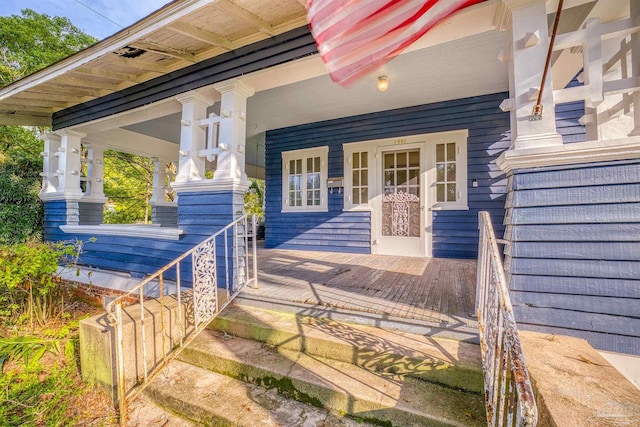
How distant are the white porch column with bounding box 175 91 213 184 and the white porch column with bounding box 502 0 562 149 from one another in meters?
Result: 3.06

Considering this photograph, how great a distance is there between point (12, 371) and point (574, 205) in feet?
14.2

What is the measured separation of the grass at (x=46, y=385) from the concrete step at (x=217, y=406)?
0.25 m

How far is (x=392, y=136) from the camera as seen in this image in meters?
4.75

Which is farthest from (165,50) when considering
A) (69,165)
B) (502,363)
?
(502,363)

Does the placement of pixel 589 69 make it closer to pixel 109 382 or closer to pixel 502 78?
pixel 502 78

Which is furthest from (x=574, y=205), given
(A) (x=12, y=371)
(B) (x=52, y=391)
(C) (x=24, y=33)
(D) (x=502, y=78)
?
(C) (x=24, y=33)

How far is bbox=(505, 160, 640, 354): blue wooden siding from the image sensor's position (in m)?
1.53

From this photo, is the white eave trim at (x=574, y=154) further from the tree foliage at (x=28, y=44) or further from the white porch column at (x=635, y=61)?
the tree foliage at (x=28, y=44)

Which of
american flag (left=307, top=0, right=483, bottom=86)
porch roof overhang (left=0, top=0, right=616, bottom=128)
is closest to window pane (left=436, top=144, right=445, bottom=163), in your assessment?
porch roof overhang (left=0, top=0, right=616, bottom=128)

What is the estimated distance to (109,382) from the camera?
1.79 meters

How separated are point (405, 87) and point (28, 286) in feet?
17.0

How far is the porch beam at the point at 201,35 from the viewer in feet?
8.26

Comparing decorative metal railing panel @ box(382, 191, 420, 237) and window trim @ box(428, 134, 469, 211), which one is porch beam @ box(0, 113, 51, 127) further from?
window trim @ box(428, 134, 469, 211)

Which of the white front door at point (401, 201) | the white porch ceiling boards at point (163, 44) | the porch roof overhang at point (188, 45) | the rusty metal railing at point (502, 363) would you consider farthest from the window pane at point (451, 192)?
the white porch ceiling boards at point (163, 44)
